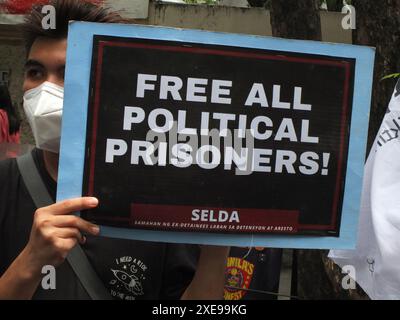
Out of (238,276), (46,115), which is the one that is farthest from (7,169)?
(238,276)

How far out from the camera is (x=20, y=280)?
142 cm

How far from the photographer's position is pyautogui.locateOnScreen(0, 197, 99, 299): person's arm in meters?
1.38

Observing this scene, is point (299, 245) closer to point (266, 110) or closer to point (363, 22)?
point (266, 110)

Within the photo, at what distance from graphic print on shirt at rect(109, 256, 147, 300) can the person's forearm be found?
234 mm

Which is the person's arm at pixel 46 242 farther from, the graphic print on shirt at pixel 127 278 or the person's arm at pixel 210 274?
the person's arm at pixel 210 274

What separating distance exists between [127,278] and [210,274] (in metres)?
0.23

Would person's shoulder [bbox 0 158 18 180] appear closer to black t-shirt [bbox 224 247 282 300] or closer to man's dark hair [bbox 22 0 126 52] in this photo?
man's dark hair [bbox 22 0 126 52]

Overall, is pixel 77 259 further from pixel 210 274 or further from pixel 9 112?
pixel 9 112

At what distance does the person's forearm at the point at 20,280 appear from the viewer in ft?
4.62

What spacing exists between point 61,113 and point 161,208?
38 centimetres

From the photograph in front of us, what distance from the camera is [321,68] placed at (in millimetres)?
1541

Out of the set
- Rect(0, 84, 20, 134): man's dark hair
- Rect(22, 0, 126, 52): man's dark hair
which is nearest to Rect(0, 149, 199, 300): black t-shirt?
Rect(22, 0, 126, 52): man's dark hair

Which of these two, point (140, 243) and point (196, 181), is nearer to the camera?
point (196, 181)
